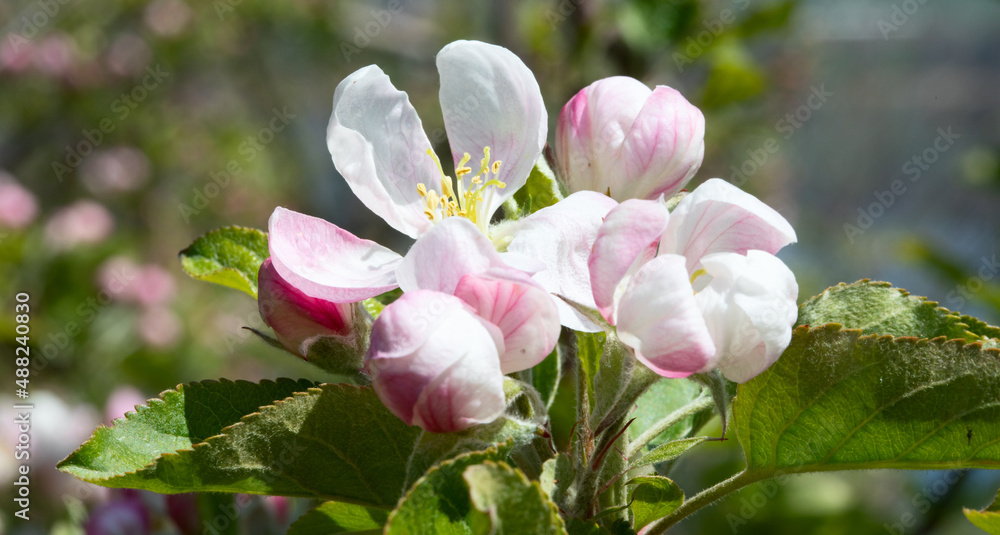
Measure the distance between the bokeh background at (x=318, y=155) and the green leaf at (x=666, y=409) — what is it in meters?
0.37

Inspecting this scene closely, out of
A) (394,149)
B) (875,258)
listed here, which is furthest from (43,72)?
(875,258)

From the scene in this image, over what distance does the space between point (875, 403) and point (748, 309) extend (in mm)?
162

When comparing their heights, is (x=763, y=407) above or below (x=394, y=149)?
below

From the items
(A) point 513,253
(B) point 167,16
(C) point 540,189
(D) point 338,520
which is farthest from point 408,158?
(B) point 167,16

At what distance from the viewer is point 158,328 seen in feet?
10.8

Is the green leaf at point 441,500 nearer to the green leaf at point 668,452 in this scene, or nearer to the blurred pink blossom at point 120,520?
the green leaf at point 668,452

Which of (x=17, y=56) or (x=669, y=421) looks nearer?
(x=669, y=421)

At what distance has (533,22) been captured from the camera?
3049 mm

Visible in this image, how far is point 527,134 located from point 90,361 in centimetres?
243

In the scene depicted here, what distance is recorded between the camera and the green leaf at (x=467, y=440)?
0.61 meters

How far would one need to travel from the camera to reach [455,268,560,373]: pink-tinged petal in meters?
0.60

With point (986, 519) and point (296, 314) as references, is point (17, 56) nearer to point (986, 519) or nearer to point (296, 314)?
point (296, 314)

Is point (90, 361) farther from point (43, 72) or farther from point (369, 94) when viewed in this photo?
point (369, 94)

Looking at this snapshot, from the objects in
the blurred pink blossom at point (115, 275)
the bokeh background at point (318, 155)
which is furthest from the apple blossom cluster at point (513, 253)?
the blurred pink blossom at point (115, 275)
